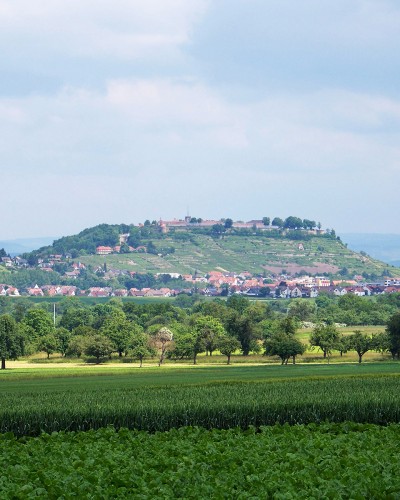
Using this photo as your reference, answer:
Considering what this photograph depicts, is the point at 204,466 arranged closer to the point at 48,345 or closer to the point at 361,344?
the point at 361,344

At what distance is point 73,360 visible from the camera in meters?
140

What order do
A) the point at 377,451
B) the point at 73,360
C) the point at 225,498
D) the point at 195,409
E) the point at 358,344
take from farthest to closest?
1. the point at 73,360
2. the point at 358,344
3. the point at 195,409
4. the point at 377,451
5. the point at 225,498

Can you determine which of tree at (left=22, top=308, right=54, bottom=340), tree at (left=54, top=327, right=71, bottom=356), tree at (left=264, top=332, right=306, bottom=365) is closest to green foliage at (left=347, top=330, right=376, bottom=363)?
tree at (left=264, top=332, right=306, bottom=365)

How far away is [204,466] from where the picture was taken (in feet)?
87.8

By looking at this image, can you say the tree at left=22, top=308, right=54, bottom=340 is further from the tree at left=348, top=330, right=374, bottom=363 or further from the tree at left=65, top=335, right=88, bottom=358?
the tree at left=348, top=330, right=374, bottom=363

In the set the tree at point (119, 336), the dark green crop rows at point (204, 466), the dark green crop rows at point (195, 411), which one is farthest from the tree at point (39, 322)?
the dark green crop rows at point (204, 466)

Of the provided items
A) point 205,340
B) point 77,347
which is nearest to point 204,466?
point 205,340

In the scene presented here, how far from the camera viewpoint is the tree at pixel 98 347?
444ft

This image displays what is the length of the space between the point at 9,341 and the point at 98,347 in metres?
16.1

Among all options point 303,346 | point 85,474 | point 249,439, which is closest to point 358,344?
point 303,346

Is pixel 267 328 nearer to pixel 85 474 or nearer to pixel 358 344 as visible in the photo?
pixel 358 344

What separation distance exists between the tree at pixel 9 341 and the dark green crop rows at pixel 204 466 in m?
88.9

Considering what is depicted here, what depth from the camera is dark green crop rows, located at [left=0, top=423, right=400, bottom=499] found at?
76.3 ft

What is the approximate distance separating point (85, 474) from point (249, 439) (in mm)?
8992
